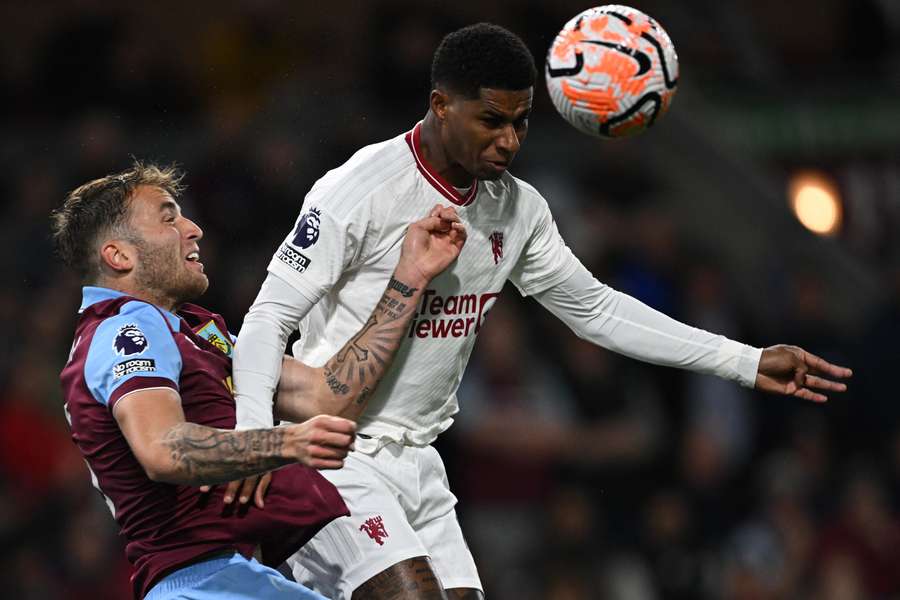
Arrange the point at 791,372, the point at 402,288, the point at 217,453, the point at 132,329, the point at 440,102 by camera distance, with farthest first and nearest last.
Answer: the point at 791,372
the point at 440,102
the point at 402,288
the point at 132,329
the point at 217,453

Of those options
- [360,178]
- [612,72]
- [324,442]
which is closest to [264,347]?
[360,178]

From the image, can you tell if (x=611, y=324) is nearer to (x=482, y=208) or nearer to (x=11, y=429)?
(x=482, y=208)

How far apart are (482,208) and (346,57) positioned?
296 inches

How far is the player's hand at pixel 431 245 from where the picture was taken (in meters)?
4.59

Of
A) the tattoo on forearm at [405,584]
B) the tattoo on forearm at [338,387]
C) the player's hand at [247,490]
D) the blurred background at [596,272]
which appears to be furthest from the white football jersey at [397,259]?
the blurred background at [596,272]

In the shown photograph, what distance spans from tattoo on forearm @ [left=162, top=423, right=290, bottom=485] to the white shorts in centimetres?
78

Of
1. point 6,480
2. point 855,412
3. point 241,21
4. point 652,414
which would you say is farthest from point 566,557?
point 241,21

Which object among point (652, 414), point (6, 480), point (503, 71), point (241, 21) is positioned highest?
point (241, 21)

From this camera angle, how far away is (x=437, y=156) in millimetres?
4789

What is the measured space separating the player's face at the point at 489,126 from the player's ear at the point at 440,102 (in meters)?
0.02

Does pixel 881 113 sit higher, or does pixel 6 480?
pixel 881 113

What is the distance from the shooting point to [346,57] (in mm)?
12188

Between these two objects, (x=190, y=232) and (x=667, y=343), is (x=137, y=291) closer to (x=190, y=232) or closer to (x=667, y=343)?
(x=190, y=232)

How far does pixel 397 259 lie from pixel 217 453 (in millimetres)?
1078
